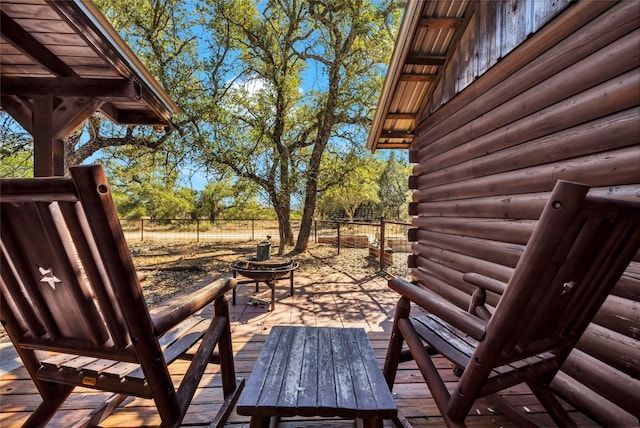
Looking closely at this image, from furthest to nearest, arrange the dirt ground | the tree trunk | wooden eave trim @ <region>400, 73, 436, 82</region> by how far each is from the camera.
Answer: the tree trunk < the dirt ground < wooden eave trim @ <region>400, 73, 436, 82</region>

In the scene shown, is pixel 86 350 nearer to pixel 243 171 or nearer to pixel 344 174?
pixel 243 171

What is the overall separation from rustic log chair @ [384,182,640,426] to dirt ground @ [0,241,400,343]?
3.89m

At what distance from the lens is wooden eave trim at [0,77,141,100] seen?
8.01 feet

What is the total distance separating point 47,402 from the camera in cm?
123

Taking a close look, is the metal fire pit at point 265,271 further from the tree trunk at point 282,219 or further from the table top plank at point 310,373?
the tree trunk at point 282,219

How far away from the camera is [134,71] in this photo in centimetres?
254

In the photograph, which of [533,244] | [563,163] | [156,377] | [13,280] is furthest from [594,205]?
[13,280]

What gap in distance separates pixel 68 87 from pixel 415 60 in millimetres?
3349

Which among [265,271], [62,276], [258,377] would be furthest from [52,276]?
[265,271]

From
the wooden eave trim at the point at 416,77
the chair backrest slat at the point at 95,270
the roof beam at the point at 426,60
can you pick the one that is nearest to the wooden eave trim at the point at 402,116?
the wooden eave trim at the point at 416,77

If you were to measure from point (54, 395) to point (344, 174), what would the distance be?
7.44 meters

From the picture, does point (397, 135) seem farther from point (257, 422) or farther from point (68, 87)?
point (257, 422)

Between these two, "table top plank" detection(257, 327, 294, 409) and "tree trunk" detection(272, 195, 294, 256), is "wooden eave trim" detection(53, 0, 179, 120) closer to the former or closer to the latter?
"table top plank" detection(257, 327, 294, 409)

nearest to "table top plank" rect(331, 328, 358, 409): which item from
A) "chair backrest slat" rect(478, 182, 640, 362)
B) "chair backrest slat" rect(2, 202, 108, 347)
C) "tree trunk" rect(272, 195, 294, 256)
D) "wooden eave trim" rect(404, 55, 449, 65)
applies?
"chair backrest slat" rect(478, 182, 640, 362)
